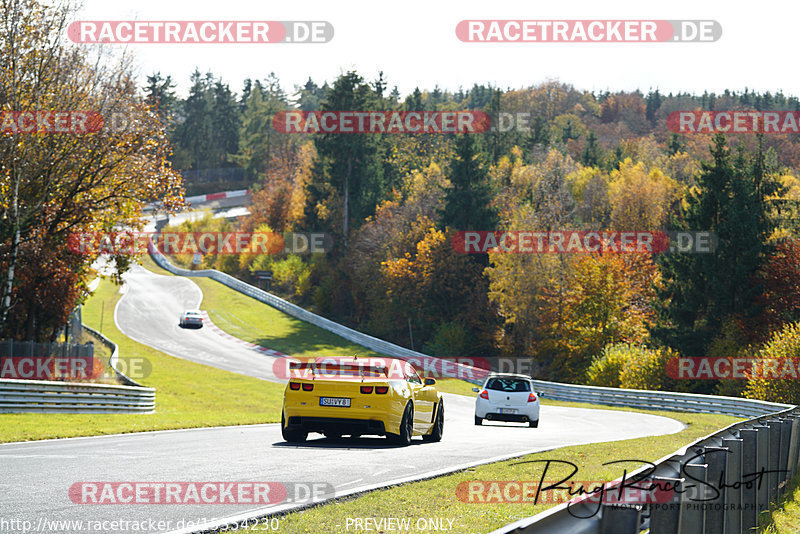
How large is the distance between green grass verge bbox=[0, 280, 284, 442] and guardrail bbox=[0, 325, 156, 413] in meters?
0.52

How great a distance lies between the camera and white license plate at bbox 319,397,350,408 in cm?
1517

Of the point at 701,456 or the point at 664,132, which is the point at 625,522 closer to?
the point at 701,456

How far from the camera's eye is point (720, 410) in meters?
34.0

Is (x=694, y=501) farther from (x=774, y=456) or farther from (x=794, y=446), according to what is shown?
(x=794, y=446)

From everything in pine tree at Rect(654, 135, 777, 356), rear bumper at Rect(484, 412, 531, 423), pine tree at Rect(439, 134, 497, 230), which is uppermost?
pine tree at Rect(439, 134, 497, 230)

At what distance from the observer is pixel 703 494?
588 centimetres

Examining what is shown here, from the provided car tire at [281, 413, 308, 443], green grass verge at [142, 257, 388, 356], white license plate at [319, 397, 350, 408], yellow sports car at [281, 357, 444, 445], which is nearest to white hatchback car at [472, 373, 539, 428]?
yellow sports car at [281, 357, 444, 445]

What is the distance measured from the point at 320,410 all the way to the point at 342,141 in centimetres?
7670

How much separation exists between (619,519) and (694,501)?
3.63 ft

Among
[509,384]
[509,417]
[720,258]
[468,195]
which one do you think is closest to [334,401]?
[509,417]

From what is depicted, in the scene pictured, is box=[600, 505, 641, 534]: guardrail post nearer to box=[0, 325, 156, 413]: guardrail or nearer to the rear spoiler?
the rear spoiler

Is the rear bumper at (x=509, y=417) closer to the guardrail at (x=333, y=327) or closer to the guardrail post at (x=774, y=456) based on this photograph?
the guardrail post at (x=774, y=456)

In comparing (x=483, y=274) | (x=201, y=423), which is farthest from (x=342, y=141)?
(x=201, y=423)

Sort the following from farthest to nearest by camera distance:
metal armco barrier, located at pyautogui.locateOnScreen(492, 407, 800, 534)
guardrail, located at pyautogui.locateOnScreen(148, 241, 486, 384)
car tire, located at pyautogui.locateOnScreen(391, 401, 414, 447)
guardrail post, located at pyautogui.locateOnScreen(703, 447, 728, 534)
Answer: guardrail, located at pyautogui.locateOnScreen(148, 241, 486, 384) < car tire, located at pyautogui.locateOnScreen(391, 401, 414, 447) < guardrail post, located at pyautogui.locateOnScreen(703, 447, 728, 534) < metal armco barrier, located at pyautogui.locateOnScreen(492, 407, 800, 534)
